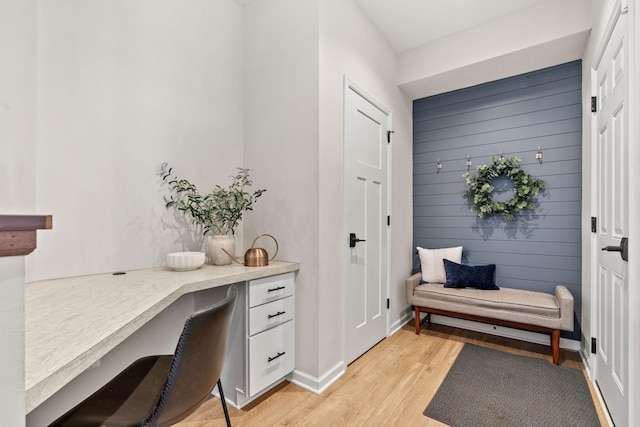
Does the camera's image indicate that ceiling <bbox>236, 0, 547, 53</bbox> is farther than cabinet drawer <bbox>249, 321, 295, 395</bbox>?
Yes

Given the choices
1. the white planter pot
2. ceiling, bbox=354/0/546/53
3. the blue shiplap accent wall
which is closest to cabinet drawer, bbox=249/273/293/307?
the white planter pot

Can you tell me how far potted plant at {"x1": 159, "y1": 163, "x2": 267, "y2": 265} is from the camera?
6.41 ft

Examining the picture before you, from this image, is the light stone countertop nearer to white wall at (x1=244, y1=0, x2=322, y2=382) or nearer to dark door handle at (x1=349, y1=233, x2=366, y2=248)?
white wall at (x1=244, y1=0, x2=322, y2=382)

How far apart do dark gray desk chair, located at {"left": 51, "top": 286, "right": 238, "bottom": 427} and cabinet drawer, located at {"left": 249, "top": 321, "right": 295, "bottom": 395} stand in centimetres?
70

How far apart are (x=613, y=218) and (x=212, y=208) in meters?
2.40

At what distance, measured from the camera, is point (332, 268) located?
2.17 m

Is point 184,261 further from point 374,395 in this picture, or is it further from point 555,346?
point 555,346

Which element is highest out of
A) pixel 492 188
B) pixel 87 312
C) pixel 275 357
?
pixel 492 188

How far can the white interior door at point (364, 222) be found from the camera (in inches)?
93.6

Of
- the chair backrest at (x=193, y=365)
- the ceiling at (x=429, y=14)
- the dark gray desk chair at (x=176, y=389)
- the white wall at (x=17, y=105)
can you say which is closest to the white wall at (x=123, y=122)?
the white wall at (x=17, y=105)

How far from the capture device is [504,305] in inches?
99.7

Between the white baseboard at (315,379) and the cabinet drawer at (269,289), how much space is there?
0.57 metres

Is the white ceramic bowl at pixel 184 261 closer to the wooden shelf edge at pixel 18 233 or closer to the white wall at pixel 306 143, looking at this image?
the white wall at pixel 306 143

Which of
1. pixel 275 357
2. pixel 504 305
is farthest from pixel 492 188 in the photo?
pixel 275 357
